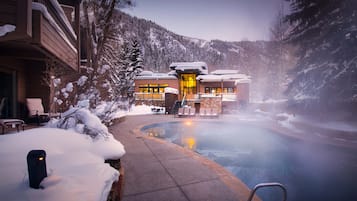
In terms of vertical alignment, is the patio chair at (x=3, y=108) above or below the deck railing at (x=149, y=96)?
below

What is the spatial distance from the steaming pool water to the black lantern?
389 cm

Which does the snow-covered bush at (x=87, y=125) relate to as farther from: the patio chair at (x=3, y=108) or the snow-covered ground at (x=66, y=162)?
the patio chair at (x=3, y=108)

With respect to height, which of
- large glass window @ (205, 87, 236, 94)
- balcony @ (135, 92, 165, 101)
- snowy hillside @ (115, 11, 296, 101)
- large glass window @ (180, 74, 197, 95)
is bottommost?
balcony @ (135, 92, 165, 101)

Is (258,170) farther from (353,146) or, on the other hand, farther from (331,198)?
(353,146)

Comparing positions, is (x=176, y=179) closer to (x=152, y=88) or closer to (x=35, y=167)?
(x=35, y=167)

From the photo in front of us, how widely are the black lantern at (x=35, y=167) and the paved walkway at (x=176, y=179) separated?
1182mm

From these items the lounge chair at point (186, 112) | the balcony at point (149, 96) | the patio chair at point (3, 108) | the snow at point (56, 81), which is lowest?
the lounge chair at point (186, 112)

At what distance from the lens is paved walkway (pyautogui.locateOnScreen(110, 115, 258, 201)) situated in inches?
115

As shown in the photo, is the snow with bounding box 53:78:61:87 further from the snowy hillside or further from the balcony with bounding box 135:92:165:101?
the balcony with bounding box 135:92:165:101

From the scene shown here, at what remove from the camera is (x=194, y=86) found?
86.7 ft

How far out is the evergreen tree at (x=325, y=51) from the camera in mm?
8664

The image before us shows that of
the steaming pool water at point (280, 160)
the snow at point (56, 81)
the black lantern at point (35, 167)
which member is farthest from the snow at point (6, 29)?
the snow at point (56, 81)

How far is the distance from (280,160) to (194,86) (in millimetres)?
20155

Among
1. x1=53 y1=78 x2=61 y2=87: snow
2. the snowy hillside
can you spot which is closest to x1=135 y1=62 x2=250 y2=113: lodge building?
the snowy hillside
